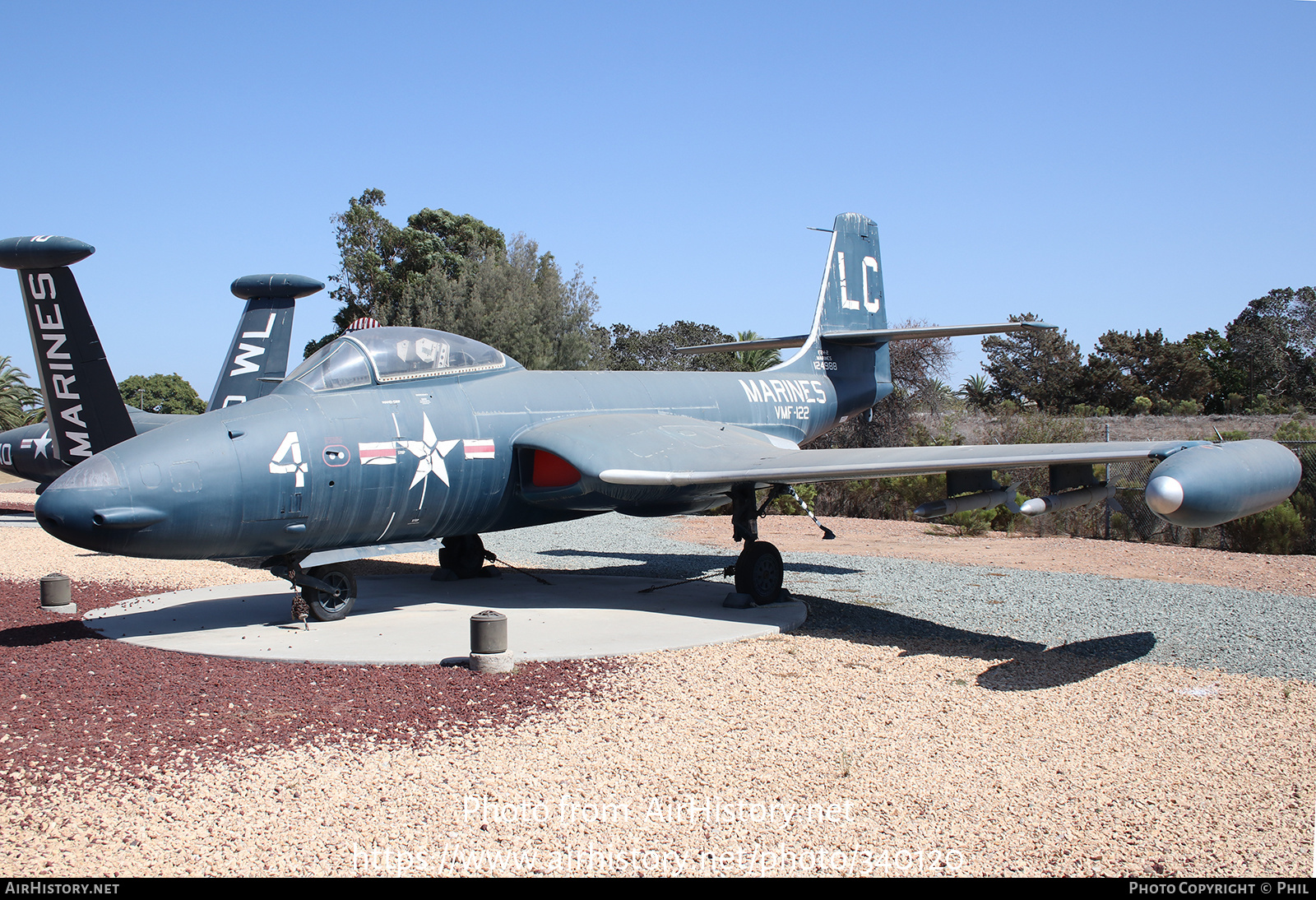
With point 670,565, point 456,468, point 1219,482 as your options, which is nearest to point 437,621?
point 456,468

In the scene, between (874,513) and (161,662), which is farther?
(874,513)

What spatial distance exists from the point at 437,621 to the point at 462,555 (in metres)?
2.68

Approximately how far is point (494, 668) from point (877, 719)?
2900 mm

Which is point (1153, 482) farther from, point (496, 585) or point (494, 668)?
point (496, 585)

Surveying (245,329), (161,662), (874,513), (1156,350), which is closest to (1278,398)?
(1156,350)

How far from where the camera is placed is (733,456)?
970 centimetres

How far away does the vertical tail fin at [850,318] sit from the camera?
1441 cm

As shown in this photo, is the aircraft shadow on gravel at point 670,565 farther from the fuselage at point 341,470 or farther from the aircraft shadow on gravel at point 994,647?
the fuselage at point 341,470

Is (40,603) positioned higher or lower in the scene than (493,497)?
lower

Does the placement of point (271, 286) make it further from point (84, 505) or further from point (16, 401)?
point (16, 401)

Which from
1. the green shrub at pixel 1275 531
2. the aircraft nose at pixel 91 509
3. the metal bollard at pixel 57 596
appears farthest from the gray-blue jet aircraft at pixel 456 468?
the green shrub at pixel 1275 531

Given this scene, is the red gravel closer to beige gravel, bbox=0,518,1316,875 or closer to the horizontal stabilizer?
beige gravel, bbox=0,518,1316,875

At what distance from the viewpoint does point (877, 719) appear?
5.92 meters

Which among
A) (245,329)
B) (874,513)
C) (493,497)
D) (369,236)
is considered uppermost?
(369,236)
